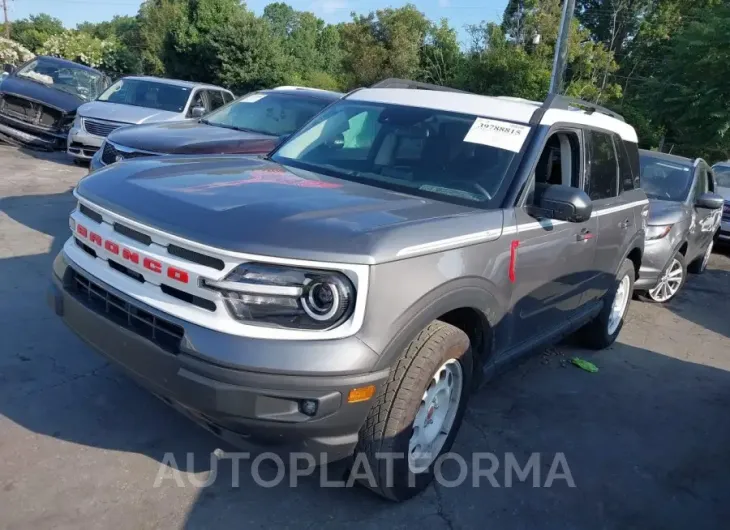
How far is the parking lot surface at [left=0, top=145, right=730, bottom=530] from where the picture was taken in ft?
10.2

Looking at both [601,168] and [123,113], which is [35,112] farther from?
[601,168]

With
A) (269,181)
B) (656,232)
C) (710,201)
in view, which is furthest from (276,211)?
(710,201)

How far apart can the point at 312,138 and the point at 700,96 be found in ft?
A: 53.5

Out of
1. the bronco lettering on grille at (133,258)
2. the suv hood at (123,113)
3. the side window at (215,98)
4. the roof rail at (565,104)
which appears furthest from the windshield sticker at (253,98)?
the bronco lettering on grille at (133,258)

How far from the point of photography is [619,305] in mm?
6020

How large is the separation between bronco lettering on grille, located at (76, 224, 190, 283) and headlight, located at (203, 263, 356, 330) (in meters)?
0.20

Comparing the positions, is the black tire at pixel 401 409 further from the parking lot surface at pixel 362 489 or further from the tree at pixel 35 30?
the tree at pixel 35 30

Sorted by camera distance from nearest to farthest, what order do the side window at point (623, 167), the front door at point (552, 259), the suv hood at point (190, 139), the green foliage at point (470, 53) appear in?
the front door at point (552, 259), the side window at point (623, 167), the suv hood at point (190, 139), the green foliage at point (470, 53)

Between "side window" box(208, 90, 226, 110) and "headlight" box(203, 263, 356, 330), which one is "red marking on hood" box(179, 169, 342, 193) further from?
"side window" box(208, 90, 226, 110)

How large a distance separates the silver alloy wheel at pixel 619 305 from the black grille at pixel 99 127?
8.11m

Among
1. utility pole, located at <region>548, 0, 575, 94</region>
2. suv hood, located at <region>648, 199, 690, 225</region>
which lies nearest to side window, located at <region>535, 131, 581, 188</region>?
suv hood, located at <region>648, 199, 690, 225</region>

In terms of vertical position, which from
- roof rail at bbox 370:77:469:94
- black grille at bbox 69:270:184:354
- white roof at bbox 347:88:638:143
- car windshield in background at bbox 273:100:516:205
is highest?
roof rail at bbox 370:77:469:94

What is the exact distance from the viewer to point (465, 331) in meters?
3.54

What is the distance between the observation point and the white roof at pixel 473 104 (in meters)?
4.05
